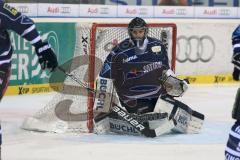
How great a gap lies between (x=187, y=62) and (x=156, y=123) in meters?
5.04

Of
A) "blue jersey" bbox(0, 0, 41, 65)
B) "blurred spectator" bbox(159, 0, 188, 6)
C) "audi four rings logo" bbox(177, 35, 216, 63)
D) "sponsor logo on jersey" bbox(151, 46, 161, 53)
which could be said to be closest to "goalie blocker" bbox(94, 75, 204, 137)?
"sponsor logo on jersey" bbox(151, 46, 161, 53)

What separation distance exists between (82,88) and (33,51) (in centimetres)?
300

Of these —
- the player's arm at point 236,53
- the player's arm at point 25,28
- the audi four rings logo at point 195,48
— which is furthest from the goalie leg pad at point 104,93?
the audi four rings logo at point 195,48

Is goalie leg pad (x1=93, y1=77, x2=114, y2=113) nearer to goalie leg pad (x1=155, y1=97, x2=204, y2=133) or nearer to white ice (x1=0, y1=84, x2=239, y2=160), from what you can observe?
white ice (x1=0, y1=84, x2=239, y2=160)

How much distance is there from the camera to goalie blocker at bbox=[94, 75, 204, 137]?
6.76 metres

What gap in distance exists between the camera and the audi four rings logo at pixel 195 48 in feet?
38.3

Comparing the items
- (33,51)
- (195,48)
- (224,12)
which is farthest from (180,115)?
(224,12)

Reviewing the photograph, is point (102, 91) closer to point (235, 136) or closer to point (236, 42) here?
point (235, 136)

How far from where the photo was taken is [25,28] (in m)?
4.88

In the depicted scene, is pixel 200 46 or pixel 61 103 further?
pixel 200 46

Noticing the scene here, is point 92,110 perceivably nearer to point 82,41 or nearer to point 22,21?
point 82,41

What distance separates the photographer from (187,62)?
1175 centimetres

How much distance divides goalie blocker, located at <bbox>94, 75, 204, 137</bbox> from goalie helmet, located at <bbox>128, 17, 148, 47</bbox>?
400 millimetres

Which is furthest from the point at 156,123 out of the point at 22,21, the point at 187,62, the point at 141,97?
the point at 187,62
